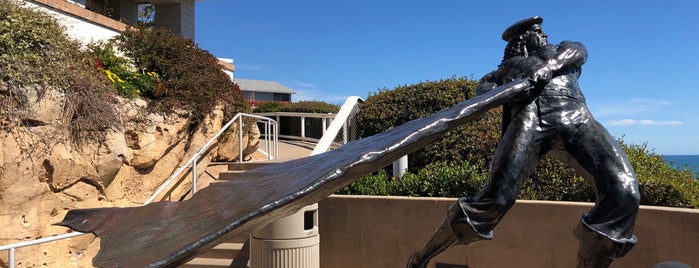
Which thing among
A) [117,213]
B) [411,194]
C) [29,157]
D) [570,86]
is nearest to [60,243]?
[29,157]

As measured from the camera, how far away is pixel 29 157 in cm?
578

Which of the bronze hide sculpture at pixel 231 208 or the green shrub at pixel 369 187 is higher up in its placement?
the bronze hide sculpture at pixel 231 208

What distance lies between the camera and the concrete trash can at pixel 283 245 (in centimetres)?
525

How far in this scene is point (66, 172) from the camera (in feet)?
20.3

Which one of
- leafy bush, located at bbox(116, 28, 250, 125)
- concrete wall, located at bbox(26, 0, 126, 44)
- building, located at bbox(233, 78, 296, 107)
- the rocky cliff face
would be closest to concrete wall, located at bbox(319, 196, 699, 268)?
the rocky cliff face

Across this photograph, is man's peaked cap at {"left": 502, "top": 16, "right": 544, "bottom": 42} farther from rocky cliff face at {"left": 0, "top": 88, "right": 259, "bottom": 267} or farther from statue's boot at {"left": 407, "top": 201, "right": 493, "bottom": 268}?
rocky cliff face at {"left": 0, "top": 88, "right": 259, "bottom": 267}

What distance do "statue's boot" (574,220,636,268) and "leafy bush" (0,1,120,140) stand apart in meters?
5.89

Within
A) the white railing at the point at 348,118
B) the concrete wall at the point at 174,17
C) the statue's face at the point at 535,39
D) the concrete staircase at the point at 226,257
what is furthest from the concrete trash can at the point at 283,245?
the concrete wall at the point at 174,17

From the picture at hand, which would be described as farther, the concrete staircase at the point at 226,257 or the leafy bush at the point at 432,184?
the leafy bush at the point at 432,184

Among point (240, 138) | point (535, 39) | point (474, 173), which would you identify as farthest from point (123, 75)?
point (535, 39)

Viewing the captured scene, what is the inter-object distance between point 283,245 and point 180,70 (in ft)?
16.2

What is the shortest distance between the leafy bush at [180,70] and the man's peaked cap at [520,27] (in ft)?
19.8

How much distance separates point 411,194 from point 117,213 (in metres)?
4.76

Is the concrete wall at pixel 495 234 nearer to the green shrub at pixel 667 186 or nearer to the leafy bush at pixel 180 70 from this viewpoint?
the green shrub at pixel 667 186
